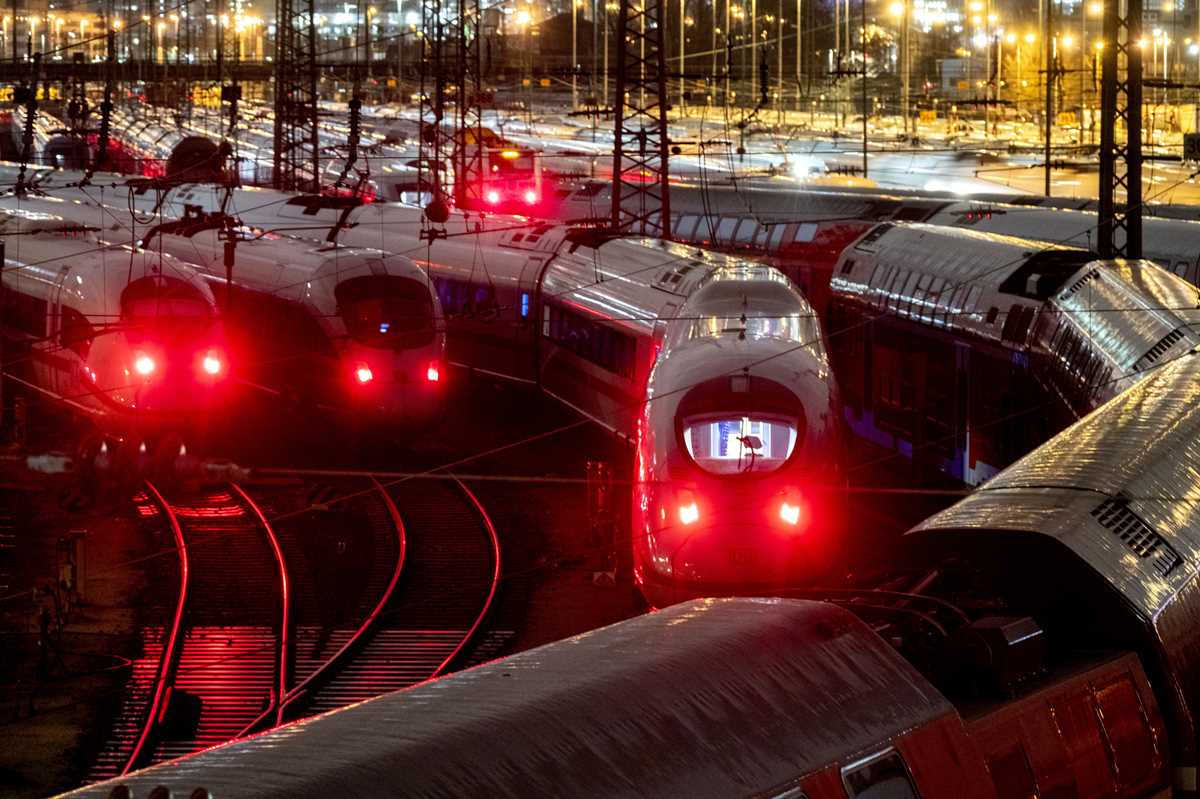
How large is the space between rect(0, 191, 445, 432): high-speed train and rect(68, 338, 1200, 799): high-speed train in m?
15.5

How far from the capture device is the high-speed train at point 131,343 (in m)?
23.8

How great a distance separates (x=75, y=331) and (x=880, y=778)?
758 inches

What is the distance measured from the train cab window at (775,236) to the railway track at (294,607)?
1160 cm

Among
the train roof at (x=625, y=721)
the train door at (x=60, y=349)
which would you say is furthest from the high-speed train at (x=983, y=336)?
the train door at (x=60, y=349)

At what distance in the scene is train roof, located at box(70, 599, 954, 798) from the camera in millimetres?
6090

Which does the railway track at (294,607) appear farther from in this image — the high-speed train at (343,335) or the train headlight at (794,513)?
the train headlight at (794,513)

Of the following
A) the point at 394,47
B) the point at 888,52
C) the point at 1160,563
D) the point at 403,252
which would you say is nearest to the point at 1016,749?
the point at 1160,563

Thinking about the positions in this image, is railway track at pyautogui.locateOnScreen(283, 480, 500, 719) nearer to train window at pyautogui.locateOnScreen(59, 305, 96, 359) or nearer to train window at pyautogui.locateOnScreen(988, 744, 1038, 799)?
train window at pyautogui.locateOnScreen(59, 305, 96, 359)

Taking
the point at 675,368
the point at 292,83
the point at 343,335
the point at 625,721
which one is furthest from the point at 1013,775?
the point at 292,83

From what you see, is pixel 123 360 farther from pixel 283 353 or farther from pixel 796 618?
pixel 796 618

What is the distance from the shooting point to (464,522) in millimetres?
23391

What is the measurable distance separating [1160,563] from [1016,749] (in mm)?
1992

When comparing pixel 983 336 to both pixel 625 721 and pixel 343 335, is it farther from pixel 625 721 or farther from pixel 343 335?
pixel 625 721

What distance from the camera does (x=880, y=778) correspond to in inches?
277
